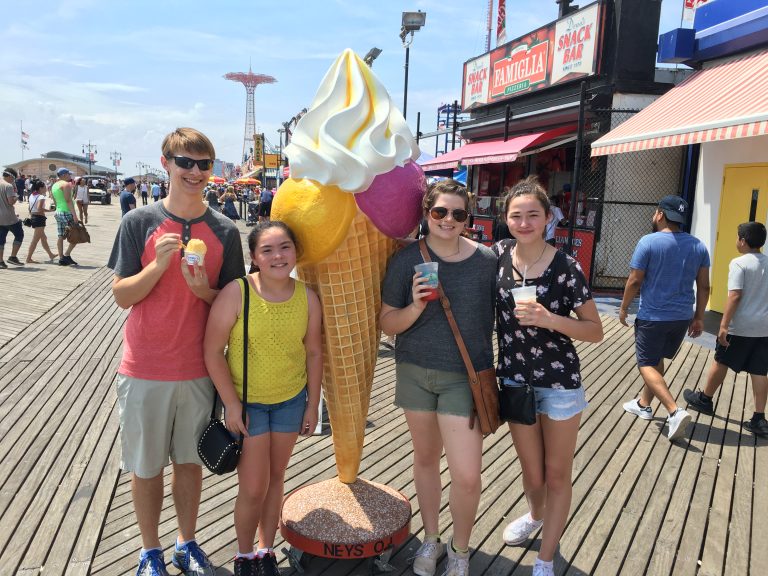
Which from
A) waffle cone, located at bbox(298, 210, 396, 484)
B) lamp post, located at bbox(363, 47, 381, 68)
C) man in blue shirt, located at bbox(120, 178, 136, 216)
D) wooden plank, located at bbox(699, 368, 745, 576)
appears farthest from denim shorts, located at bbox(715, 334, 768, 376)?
man in blue shirt, located at bbox(120, 178, 136, 216)

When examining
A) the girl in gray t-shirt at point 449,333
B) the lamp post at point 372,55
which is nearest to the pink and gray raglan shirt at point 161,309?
the girl in gray t-shirt at point 449,333

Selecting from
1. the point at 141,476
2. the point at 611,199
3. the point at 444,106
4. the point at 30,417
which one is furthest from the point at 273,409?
the point at 444,106

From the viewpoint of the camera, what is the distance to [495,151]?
11.7 m

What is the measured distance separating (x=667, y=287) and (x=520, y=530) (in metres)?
2.34

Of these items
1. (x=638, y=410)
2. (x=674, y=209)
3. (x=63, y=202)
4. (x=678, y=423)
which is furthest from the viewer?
(x=63, y=202)

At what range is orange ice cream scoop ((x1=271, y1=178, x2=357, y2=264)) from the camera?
2.40 meters

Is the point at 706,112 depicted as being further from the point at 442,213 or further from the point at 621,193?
the point at 442,213

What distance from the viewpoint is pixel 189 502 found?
2545 millimetres

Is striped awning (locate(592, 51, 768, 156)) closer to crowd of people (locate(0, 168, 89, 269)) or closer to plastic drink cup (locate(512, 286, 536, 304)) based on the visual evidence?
plastic drink cup (locate(512, 286, 536, 304))

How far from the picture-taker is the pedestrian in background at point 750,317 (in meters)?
4.21

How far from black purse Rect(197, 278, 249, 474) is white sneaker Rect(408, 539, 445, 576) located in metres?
0.98

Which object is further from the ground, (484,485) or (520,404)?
(520,404)

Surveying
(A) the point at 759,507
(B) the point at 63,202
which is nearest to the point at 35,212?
(B) the point at 63,202

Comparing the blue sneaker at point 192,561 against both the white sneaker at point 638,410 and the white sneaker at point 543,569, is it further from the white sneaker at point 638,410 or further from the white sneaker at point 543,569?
the white sneaker at point 638,410
